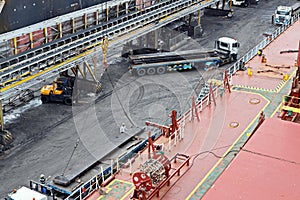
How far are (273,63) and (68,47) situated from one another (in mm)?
13652

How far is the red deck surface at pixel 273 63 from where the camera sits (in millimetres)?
29547

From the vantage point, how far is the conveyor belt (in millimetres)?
29781

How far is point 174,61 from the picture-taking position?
40.2m

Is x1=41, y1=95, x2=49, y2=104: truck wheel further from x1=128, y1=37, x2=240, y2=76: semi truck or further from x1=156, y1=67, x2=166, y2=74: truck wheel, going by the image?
x1=156, y1=67, x2=166, y2=74: truck wheel

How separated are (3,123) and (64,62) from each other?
19.3 feet

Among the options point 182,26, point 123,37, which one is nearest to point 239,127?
point 123,37

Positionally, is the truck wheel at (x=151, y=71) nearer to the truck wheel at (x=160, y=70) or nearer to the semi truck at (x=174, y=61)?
the semi truck at (x=174, y=61)

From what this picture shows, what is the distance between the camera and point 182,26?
166ft

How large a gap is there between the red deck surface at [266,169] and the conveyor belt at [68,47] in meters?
16.2

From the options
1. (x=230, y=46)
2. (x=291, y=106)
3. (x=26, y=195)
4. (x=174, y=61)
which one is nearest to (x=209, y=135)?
Result: (x=291, y=106)

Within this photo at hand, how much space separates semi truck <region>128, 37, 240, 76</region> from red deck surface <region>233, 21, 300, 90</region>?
5.41 m

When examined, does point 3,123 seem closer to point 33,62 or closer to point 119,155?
point 33,62

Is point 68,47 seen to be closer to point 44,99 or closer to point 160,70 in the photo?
point 44,99

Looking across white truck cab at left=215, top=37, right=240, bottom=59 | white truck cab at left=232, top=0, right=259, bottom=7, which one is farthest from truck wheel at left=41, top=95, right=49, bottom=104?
white truck cab at left=232, top=0, right=259, bottom=7
